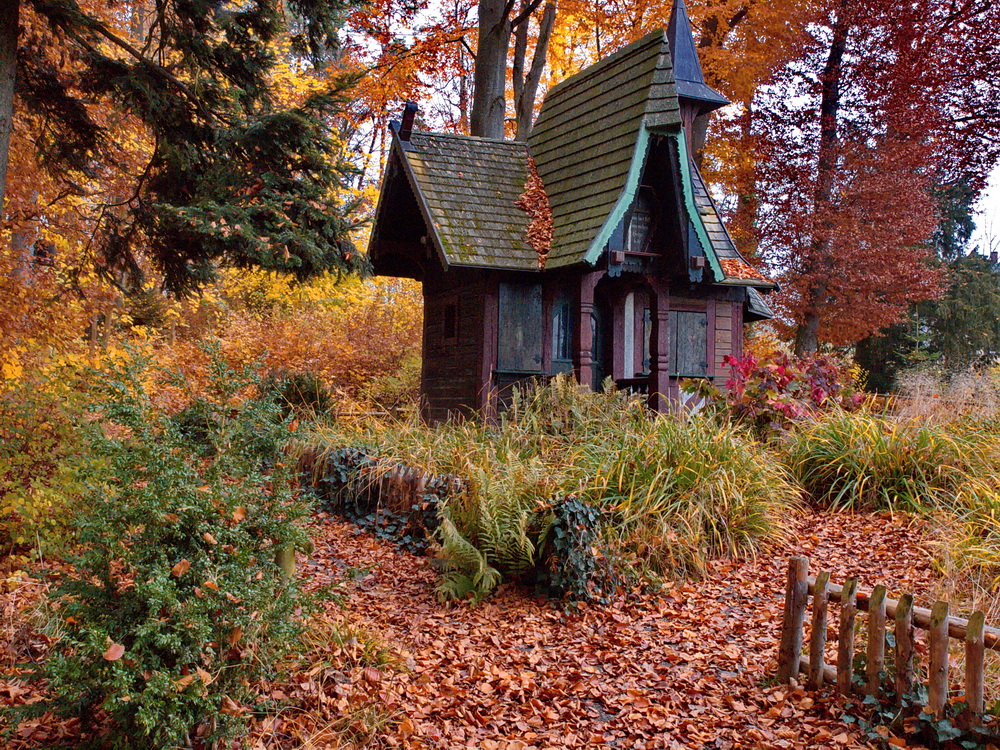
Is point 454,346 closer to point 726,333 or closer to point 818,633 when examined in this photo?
point 726,333

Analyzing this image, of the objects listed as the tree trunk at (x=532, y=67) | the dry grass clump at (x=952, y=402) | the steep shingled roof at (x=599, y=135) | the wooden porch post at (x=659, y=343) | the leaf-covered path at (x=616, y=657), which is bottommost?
the leaf-covered path at (x=616, y=657)

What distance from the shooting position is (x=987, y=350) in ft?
72.2

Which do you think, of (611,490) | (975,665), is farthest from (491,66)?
(975,665)

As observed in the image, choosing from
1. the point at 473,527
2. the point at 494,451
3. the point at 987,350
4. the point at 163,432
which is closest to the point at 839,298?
the point at 987,350

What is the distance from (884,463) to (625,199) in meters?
4.67

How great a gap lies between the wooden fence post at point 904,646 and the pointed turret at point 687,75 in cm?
1112

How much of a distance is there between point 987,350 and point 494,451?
64.3 feet

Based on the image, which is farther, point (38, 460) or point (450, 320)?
point (450, 320)

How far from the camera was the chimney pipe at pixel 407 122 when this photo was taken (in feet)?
39.3

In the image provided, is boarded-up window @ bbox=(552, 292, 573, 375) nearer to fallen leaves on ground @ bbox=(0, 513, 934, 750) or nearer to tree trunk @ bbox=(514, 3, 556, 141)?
fallen leaves on ground @ bbox=(0, 513, 934, 750)

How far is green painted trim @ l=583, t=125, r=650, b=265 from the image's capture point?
10.3 m

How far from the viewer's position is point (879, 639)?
4320mm

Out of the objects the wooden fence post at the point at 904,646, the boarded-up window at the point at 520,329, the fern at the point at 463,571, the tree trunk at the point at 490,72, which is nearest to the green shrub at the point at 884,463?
the wooden fence post at the point at 904,646

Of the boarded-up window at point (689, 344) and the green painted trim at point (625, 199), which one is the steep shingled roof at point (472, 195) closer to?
the green painted trim at point (625, 199)
